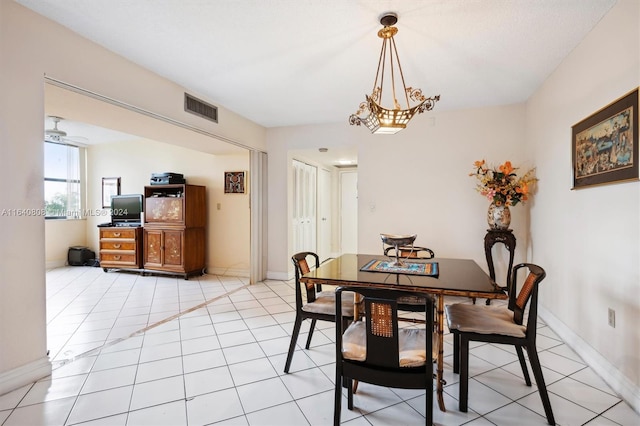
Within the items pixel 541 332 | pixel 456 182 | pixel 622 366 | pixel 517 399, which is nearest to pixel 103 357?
pixel 517 399

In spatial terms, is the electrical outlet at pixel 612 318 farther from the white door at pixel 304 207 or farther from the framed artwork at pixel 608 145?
the white door at pixel 304 207

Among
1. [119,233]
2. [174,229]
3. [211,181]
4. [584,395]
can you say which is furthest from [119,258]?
[584,395]

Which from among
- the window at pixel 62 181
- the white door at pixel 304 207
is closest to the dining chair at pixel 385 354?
the white door at pixel 304 207

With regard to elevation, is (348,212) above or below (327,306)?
above

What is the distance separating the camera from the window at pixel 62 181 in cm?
607

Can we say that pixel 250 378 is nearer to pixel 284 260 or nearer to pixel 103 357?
pixel 103 357

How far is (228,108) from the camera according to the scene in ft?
13.4

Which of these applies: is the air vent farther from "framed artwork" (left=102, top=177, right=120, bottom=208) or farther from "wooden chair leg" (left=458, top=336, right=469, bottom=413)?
"framed artwork" (left=102, top=177, right=120, bottom=208)

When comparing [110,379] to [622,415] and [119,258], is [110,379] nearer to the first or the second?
[622,415]

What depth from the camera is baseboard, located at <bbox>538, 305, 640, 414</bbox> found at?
6.08 ft

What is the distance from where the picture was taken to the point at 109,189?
632cm

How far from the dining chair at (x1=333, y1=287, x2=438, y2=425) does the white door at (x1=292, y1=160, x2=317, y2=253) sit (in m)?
3.70

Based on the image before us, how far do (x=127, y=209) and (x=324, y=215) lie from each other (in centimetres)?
377

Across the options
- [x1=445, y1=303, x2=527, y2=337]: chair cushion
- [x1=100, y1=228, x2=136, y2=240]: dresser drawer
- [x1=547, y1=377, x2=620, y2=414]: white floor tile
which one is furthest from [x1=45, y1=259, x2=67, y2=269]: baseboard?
[x1=547, y1=377, x2=620, y2=414]: white floor tile
